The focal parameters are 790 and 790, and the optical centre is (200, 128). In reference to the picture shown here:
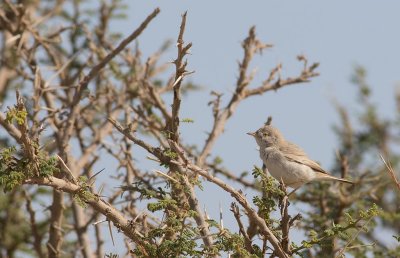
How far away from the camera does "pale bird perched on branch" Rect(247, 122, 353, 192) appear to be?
26.0 feet

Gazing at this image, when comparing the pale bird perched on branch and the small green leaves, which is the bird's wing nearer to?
the pale bird perched on branch

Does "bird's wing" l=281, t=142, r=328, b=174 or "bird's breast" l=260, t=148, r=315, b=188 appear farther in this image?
"bird's wing" l=281, t=142, r=328, b=174

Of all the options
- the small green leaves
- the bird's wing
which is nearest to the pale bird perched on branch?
the bird's wing

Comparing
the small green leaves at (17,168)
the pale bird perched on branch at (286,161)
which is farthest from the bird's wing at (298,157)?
the small green leaves at (17,168)

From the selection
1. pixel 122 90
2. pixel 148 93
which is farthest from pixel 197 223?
pixel 122 90

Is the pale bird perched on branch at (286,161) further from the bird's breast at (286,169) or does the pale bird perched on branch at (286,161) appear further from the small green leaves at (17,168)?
the small green leaves at (17,168)

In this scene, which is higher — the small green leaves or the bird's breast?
the bird's breast

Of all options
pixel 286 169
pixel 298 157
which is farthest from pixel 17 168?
pixel 298 157

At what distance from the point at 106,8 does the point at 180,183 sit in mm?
5394

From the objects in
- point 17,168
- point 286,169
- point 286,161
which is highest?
point 286,161

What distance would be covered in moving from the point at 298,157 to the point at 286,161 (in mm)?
246

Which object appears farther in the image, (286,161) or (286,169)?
(286,161)

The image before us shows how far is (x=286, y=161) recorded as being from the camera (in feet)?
26.4

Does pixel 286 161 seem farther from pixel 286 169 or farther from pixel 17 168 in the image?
pixel 17 168
